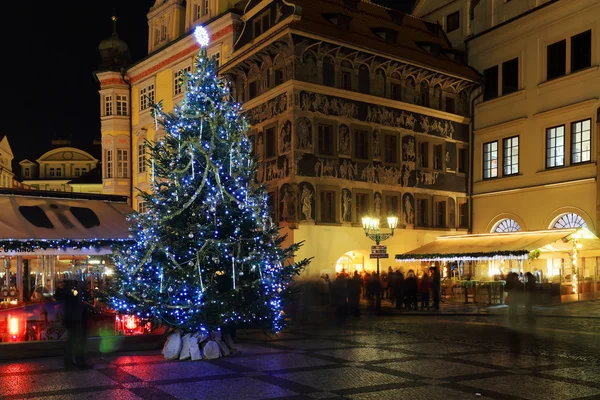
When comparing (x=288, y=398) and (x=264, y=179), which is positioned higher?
(x=264, y=179)

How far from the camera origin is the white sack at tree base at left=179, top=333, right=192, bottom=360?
12.8 metres

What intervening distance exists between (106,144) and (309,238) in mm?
20627

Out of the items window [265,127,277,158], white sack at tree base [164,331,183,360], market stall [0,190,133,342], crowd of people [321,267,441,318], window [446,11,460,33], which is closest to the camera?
white sack at tree base [164,331,183,360]

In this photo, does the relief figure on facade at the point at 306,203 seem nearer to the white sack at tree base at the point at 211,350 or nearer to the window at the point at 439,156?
the window at the point at 439,156

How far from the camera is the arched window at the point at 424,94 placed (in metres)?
33.8

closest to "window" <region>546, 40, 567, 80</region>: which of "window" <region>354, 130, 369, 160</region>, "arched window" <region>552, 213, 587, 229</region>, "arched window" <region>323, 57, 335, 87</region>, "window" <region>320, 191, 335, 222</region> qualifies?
"arched window" <region>552, 213, 587, 229</region>

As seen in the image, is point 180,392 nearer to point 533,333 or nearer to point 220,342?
point 220,342

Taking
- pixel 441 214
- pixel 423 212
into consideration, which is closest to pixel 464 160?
pixel 441 214

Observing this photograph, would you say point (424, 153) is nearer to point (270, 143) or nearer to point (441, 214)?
point (441, 214)

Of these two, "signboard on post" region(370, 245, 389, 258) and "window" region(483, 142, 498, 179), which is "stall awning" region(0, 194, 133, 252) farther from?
"window" region(483, 142, 498, 179)

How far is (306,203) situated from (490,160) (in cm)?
1109

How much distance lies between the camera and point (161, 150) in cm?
1377

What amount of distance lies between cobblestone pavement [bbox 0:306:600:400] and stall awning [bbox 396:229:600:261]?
10.7 meters

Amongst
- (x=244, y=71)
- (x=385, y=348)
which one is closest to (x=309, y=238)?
(x=244, y=71)
